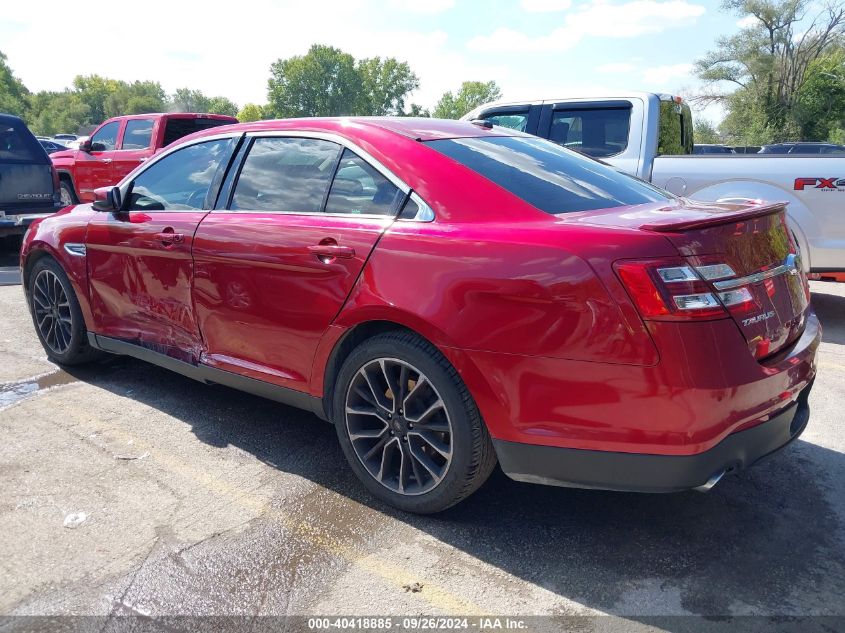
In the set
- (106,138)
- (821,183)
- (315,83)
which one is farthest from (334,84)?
(821,183)

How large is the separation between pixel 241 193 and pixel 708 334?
2.44 meters

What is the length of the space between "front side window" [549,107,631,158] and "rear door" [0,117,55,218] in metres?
7.15

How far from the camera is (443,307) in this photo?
8.82 ft

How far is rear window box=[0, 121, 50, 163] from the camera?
9570 millimetres

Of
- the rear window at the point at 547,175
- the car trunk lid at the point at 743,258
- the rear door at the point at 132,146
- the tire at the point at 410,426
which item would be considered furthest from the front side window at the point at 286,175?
the rear door at the point at 132,146

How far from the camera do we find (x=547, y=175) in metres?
3.18

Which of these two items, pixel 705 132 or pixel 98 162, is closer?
pixel 98 162

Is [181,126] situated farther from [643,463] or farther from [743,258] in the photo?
[643,463]

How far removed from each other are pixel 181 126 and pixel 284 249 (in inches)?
403

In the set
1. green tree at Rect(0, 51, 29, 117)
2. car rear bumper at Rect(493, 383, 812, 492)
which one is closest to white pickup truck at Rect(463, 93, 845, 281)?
car rear bumper at Rect(493, 383, 812, 492)

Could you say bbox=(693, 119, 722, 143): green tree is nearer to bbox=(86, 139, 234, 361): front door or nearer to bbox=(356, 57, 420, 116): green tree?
bbox=(86, 139, 234, 361): front door

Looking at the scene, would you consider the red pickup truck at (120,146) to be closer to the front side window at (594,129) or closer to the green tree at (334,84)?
the front side window at (594,129)

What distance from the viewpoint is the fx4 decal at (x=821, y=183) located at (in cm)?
589

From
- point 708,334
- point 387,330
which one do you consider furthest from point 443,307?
point 708,334
